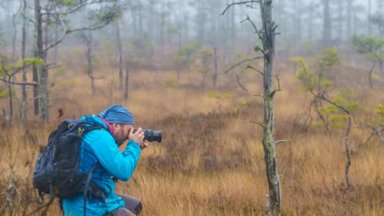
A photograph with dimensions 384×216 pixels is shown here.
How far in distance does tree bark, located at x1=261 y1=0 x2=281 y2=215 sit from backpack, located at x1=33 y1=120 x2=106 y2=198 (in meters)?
1.67

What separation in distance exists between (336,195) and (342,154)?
250 centimetres

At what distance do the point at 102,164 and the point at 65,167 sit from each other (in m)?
0.24

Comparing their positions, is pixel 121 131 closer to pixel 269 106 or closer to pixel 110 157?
pixel 110 157

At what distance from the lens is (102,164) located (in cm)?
293

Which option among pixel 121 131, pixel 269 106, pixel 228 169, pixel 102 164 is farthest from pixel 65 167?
pixel 228 169

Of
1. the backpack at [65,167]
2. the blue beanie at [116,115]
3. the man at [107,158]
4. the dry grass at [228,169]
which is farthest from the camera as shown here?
the dry grass at [228,169]

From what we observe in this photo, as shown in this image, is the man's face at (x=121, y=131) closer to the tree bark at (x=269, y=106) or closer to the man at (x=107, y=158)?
the man at (x=107, y=158)

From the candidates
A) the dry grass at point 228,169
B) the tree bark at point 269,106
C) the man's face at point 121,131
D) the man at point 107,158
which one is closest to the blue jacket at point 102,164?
the man at point 107,158

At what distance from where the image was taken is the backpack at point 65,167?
2818 millimetres

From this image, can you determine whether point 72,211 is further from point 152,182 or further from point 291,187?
point 291,187

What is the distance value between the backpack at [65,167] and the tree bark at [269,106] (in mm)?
1668

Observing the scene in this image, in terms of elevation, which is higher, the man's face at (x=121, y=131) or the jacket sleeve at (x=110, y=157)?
the man's face at (x=121, y=131)

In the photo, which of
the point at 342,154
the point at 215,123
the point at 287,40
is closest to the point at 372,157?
the point at 342,154

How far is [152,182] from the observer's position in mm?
5402
